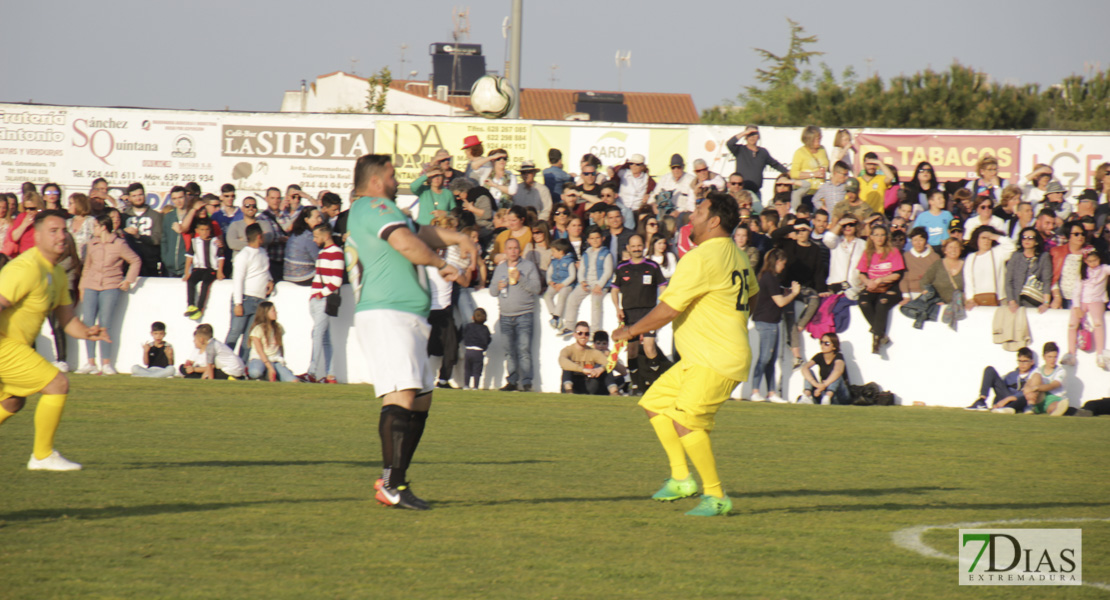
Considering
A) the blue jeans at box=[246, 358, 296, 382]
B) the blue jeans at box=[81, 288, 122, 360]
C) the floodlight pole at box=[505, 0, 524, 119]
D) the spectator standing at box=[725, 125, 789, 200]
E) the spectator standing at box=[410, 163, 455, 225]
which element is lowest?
the blue jeans at box=[246, 358, 296, 382]

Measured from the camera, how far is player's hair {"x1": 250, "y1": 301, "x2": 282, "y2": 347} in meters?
16.8

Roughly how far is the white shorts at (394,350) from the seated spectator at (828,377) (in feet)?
33.3

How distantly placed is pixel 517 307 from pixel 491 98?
6.25 meters

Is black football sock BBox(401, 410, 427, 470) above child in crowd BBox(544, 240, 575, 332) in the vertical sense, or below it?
below

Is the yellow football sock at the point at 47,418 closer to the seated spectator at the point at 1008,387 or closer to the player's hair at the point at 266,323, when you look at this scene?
the player's hair at the point at 266,323

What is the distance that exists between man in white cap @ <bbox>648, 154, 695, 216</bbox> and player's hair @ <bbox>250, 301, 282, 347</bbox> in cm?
608

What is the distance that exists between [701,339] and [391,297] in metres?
1.93

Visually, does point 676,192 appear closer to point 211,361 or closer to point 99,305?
point 211,361

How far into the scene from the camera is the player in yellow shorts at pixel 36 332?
784cm

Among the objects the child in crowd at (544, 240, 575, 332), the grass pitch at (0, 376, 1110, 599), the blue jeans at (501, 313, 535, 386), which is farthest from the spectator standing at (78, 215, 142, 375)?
the child in crowd at (544, 240, 575, 332)

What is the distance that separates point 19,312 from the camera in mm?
8055

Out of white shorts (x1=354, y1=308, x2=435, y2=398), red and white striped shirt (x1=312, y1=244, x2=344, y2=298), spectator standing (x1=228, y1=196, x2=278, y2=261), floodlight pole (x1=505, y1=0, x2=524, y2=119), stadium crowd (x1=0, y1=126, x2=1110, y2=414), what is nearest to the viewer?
white shorts (x1=354, y1=308, x2=435, y2=398)

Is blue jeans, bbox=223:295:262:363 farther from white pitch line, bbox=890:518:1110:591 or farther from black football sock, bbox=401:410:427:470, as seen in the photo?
white pitch line, bbox=890:518:1110:591

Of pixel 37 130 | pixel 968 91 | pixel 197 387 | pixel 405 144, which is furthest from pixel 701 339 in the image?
pixel 968 91
